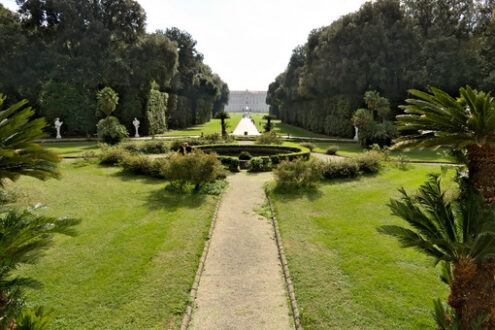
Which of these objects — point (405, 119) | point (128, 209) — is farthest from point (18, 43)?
point (405, 119)

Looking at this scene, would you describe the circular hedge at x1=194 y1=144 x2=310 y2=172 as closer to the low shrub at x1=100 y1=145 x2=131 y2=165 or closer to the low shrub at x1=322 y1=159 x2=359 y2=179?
the low shrub at x1=322 y1=159 x2=359 y2=179

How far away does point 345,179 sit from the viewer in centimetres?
1678

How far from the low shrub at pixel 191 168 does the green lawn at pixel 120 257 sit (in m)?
0.97

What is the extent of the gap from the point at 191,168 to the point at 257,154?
41.7ft

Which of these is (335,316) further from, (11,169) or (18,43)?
(18,43)

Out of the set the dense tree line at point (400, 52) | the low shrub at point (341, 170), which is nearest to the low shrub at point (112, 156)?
A: the low shrub at point (341, 170)

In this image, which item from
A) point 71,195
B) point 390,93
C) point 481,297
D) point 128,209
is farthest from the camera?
point 390,93

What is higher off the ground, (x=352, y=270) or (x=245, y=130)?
(x=245, y=130)

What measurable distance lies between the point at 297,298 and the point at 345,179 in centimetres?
1179

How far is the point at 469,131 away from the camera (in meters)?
4.42

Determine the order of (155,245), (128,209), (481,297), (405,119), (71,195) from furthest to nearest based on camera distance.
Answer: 1. (71,195)
2. (128,209)
3. (155,245)
4. (405,119)
5. (481,297)

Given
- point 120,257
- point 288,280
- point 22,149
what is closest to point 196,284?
point 288,280

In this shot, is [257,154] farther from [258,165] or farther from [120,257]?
[120,257]

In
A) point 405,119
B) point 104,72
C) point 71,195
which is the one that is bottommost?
point 71,195
